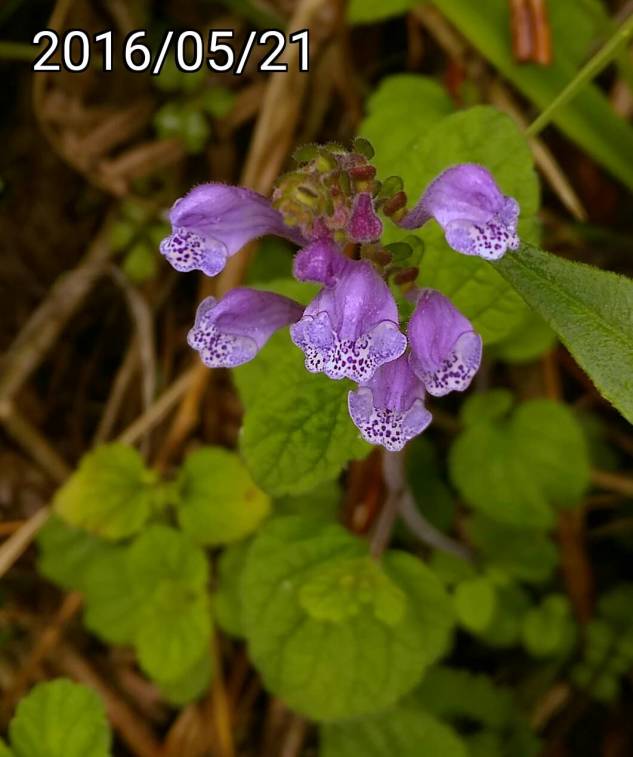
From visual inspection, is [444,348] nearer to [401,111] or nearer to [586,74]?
[586,74]

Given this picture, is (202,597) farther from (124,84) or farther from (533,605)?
(124,84)

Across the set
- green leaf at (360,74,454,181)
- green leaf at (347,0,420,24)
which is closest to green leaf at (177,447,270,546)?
green leaf at (360,74,454,181)

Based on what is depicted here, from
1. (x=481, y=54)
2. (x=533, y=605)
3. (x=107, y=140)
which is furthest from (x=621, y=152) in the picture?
(x=107, y=140)

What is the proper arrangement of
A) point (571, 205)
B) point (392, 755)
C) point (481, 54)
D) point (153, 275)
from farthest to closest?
point (153, 275) < point (481, 54) < point (571, 205) < point (392, 755)

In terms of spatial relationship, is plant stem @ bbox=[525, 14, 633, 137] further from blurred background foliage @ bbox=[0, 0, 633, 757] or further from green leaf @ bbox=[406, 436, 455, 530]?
green leaf @ bbox=[406, 436, 455, 530]

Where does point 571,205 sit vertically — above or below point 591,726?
above

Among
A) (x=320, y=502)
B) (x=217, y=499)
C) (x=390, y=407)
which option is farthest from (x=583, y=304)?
(x=217, y=499)
